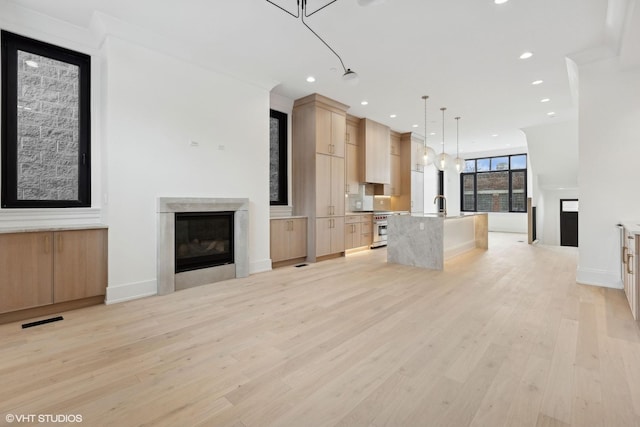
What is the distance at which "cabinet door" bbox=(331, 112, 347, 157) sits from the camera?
19.6ft

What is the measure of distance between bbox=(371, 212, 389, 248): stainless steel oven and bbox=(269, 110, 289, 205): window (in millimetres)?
2484

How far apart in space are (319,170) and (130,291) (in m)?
3.58

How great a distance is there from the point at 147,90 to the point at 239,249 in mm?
2397

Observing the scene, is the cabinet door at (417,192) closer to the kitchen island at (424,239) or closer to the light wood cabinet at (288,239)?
the kitchen island at (424,239)

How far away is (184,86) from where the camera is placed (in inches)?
154

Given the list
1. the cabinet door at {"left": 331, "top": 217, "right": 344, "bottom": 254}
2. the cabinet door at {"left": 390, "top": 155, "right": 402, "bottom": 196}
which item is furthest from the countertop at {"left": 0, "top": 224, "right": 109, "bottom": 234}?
the cabinet door at {"left": 390, "top": 155, "right": 402, "bottom": 196}

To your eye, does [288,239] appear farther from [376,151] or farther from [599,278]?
[599,278]

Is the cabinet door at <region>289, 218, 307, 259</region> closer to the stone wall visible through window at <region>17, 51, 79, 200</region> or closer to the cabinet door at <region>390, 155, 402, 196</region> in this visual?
the stone wall visible through window at <region>17, 51, 79, 200</region>

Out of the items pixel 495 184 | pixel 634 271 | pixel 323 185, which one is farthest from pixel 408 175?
pixel 634 271

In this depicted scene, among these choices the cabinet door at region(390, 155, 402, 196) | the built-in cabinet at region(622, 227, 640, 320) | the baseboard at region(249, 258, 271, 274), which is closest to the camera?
the built-in cabinet at region(622, 227, 640, 320)

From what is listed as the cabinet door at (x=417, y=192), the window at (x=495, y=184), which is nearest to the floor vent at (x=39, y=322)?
the cabinet door at (x=417, y=192)

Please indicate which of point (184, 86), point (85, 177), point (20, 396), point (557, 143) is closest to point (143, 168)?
point (85, 177)

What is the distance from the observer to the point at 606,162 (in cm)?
384

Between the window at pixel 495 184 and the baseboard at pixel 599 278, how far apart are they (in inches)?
281
